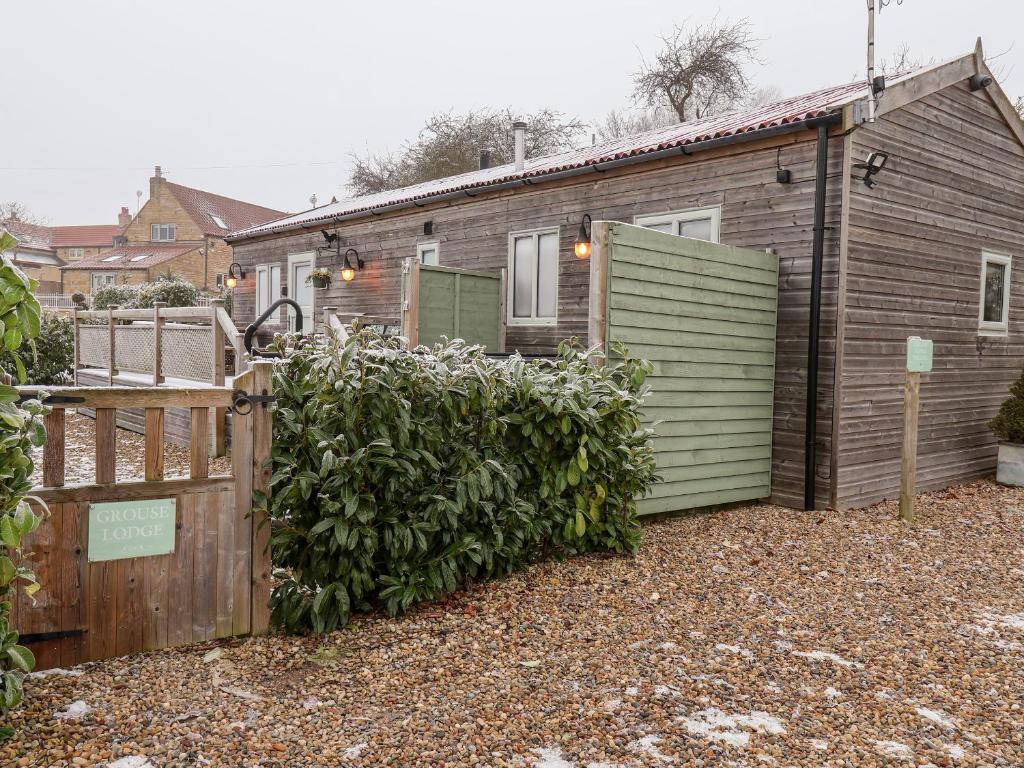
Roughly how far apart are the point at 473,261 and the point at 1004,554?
7.19 m

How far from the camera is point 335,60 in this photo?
5097 cm

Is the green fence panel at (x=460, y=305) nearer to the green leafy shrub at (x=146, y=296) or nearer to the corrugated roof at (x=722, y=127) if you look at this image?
the corrugated roof at (x=722, y=127)

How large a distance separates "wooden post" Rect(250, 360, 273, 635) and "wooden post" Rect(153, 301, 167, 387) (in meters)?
6.18

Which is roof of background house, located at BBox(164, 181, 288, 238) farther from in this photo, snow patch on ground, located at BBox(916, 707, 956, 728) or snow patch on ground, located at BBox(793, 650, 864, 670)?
snow patch on ground, located at BBox(916, 707, 956, 728)

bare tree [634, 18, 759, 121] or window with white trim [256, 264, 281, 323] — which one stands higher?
bare tree [634, 18, 759, 121]

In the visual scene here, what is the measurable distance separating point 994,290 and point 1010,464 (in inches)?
81.4

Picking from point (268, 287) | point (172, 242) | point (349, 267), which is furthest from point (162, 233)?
point (349, 267)

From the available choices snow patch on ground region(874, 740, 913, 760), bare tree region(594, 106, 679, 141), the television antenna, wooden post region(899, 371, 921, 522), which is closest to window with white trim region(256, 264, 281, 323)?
the television antenna

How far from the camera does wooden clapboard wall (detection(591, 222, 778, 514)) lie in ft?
18.4

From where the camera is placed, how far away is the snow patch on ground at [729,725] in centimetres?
271

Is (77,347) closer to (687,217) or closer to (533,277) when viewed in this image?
(533,277)

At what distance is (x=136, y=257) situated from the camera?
38.1 meters

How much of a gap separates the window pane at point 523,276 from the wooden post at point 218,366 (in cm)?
373

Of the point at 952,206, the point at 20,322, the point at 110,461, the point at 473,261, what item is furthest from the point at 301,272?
the point at 20,322
